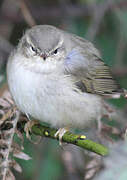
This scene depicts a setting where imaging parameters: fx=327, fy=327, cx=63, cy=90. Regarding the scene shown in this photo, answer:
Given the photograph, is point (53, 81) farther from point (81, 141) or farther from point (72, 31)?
point (72, 31)

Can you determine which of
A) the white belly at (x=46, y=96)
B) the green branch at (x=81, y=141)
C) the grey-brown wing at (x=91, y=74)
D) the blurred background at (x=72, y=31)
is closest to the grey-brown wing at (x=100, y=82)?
the grey-brown wing at (x=91, y=74)

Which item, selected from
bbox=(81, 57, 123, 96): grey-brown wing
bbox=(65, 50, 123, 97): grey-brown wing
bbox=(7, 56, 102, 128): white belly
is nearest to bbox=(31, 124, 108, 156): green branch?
bbox=(7, 56, 102, 128): white belly

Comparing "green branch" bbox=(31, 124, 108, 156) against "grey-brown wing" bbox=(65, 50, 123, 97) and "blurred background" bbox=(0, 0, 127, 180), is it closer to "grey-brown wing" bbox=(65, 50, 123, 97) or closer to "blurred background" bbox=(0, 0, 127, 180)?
"grey-brown wing" bbox=(65, 50, 123, 97)

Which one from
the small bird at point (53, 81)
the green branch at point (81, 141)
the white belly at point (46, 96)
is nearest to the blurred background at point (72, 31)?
the small bird at point (53, 81)

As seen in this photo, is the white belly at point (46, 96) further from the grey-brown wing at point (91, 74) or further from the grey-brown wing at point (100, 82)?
the grey-brown wing at point (100, 82)

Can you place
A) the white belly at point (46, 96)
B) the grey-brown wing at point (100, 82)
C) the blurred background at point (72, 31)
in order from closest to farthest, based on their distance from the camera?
the white belly at point (46, 96), the grey-brown wing at point (100, 82), the blurred background at point (72, 31)

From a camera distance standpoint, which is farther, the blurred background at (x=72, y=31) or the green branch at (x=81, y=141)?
the blurred background at (x=72, y=31)

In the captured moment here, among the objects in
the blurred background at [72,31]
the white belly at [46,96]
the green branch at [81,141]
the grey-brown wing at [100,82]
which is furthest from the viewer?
the blurred background at [72,31]

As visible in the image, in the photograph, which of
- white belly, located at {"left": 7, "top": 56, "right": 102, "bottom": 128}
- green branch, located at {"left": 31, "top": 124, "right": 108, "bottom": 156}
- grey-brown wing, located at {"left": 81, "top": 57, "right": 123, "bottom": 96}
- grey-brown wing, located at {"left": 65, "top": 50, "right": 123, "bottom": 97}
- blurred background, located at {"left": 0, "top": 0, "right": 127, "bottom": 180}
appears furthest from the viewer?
blurred background, located at {"left": 0, "top": 0, "right": 127, "bottom": 180}
